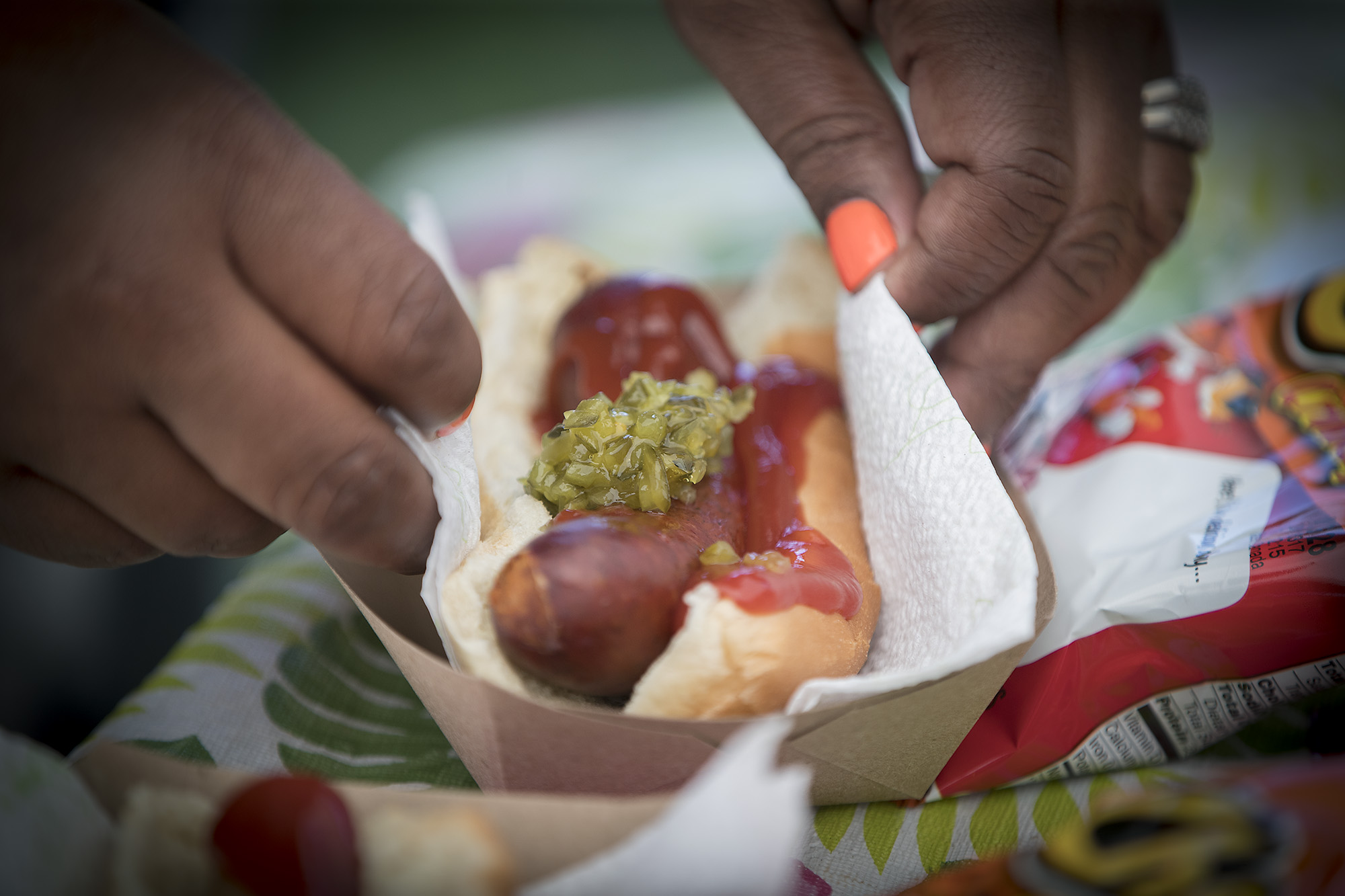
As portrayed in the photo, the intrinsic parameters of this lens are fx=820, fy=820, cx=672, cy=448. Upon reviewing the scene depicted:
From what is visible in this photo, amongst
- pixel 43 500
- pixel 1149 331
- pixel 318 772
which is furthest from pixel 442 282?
pixel 1149 331

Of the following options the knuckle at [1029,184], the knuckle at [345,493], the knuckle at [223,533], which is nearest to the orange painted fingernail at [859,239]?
the knuckle at [1029,184]

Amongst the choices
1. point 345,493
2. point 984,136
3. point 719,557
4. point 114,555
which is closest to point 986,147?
point 984,136

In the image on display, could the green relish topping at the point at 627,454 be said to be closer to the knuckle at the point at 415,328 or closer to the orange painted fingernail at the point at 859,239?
the knuckle at the point at 415,328

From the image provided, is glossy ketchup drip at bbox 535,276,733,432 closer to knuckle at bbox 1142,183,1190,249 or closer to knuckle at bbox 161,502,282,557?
knuckle at bbox 161,502,282,557

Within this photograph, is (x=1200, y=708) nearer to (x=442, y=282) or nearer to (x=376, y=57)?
(x=442, y=282)

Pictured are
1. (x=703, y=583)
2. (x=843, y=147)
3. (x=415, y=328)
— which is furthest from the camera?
(x=843, y=147)

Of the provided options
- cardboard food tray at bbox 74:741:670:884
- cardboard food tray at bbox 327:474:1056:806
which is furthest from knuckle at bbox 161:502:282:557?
cardboard food tray at bbox 74:741:670:884

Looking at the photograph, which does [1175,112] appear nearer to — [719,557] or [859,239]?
[859,239]
